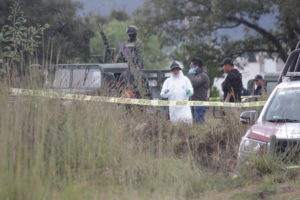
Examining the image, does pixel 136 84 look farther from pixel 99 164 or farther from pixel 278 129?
pixel 99 164

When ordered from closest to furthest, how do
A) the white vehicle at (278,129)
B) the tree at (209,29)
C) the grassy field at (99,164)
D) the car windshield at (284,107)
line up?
the grassy field at (99,164)
the white vehicle at (278,129)
the car windshield at (284,107)
the tree at (209,29)

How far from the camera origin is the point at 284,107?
317 inches

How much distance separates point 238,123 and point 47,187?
543cm

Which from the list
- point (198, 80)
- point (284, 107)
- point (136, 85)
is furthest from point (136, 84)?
point (284, 107)

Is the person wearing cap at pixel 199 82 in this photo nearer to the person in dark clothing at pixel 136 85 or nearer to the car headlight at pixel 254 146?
the person in dark clothing at pixel 136 85

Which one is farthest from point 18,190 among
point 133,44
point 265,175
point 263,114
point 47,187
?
point 133,44

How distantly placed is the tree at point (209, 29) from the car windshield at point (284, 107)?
25574mm

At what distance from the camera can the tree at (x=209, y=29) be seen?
34.4 m

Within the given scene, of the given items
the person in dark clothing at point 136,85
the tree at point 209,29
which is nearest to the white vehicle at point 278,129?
the person in dark clothing at point 136,85

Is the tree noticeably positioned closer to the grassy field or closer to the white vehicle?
the white vehicle

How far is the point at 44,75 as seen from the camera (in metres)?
6.95

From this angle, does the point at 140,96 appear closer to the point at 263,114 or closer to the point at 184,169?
the point at 263,114

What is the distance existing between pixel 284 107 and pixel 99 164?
3.16 meters

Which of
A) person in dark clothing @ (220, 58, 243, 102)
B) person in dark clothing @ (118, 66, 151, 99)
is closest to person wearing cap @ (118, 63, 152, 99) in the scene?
person in dark clothing @ (118, 66, 151, 99)
